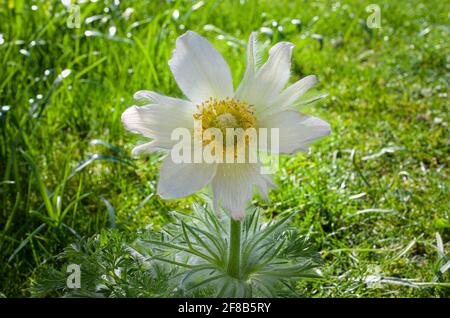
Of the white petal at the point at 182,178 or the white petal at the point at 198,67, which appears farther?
the white petal at the point at 198,67

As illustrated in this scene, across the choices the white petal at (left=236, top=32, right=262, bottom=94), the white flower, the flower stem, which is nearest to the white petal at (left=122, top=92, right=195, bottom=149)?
the white flower

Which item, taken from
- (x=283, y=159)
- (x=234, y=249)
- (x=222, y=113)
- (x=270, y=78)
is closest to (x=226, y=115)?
(x=222, y=113)

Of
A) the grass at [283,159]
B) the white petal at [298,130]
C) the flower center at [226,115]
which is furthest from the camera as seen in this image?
the grass at [283,159]

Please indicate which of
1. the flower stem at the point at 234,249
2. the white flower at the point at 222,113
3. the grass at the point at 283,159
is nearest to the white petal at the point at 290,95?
the white flower at the point at 222,113

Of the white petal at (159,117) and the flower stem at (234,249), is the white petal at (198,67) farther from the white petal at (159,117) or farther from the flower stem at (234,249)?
the flower stem at (234,249)

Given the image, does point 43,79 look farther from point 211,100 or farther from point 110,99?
point 211,100

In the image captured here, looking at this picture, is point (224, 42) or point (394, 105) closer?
point (394, 105)
